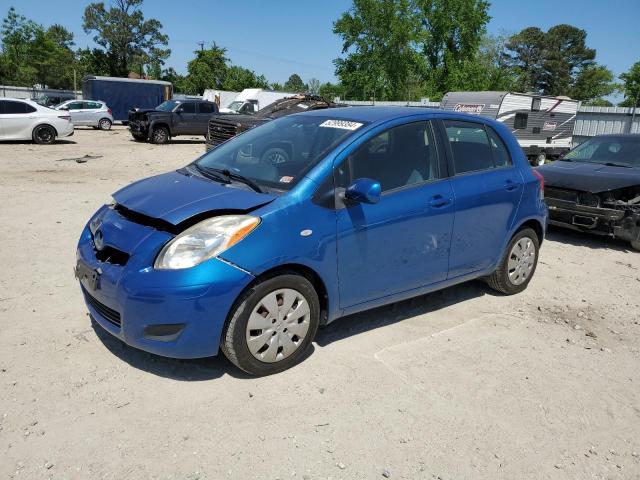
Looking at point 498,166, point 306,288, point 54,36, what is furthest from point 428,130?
point 54,36

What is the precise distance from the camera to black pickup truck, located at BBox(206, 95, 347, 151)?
14.8 m

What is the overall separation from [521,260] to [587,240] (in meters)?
3.48

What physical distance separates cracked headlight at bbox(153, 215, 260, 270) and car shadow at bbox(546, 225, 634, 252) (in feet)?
20.1

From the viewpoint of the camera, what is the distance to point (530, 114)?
18.3 m

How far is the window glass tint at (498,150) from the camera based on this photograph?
4855mm

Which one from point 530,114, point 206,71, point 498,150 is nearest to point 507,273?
point 498,150

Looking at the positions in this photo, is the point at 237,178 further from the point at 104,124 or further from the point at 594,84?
the point at 594,84

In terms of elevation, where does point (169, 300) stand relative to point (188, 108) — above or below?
below

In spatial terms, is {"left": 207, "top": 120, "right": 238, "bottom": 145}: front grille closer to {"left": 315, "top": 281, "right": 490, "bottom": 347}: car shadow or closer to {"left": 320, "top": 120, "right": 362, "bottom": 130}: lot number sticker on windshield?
{"left": 315, "top": 281, "right": 490, "bottom": 347}: car shadow

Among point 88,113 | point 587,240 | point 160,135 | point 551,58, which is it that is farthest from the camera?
point 551,58

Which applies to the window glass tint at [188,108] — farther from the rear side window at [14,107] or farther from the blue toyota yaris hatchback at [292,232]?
the blue toyota yaris hatchback at [292,232]

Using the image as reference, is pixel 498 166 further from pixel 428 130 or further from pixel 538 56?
pixel 538 56

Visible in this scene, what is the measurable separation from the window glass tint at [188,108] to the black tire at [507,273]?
19.5 metres

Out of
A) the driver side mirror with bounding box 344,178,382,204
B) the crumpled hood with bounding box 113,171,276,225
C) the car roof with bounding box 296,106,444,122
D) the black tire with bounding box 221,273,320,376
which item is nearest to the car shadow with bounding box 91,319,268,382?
the black tire with bounding box 221,273,320,376
